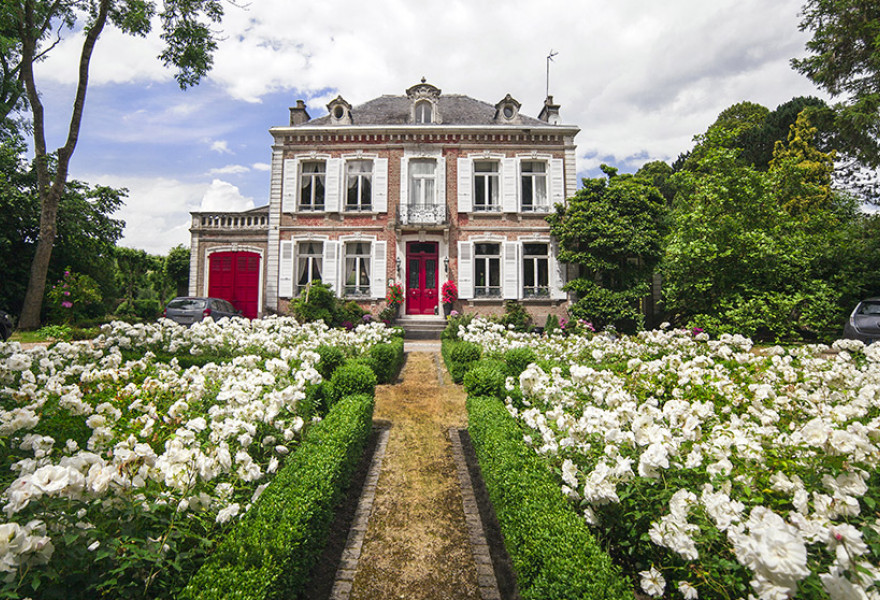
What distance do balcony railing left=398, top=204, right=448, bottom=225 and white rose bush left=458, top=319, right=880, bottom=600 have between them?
1137 centimetres

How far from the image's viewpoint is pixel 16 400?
296 centimetres

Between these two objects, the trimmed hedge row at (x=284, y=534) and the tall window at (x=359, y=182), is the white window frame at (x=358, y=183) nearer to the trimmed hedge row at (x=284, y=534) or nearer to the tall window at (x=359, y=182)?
the tall window at (x=359, y=182)

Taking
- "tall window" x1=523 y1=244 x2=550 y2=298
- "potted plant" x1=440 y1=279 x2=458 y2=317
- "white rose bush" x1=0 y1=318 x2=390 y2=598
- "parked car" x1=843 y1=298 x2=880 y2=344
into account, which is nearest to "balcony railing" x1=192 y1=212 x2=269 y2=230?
"potted plant" x1=440 y1=279 x2=458 y2=317

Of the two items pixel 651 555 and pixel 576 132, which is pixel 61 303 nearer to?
pixel 651 555

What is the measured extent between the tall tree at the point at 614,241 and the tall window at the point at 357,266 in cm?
711

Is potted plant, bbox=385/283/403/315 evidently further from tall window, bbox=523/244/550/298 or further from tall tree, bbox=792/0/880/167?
tall tree, bbox=792/0/880/167

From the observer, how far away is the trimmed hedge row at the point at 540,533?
1.94 m

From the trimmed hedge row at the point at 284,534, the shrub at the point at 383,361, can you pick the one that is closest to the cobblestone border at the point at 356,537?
the trimmed hedge row at the point at 284,534

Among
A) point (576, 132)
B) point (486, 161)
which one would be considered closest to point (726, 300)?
point (576, 132)

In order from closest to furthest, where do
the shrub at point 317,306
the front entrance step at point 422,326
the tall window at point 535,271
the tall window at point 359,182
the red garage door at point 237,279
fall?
the shrub at point 317,306 → the front entrance step at point 422,326 → the tall window at point 535,271 → the tall window at point 359,182 → the red garage door at point 237,279

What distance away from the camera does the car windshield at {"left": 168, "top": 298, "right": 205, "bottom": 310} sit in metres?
11.6

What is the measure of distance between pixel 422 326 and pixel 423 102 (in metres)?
8.71

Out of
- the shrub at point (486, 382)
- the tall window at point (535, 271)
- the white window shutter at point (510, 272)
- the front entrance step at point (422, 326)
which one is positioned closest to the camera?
the shrub at point (486, 382)

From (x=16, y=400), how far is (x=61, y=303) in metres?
12.0
